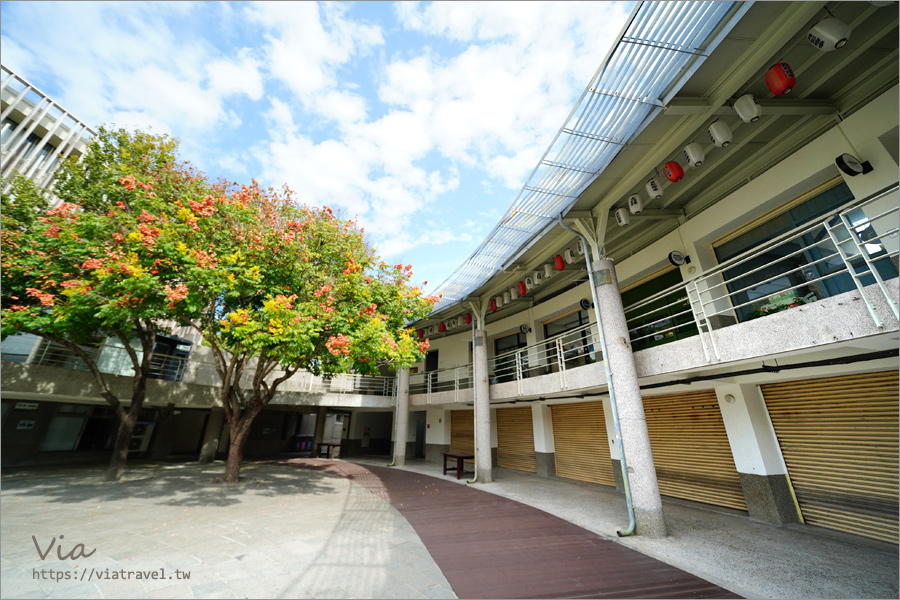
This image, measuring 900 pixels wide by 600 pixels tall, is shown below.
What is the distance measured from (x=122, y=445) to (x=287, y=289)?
8018 mm

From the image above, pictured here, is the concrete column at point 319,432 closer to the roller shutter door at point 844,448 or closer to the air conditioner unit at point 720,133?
the roller shutter door at point 844,448

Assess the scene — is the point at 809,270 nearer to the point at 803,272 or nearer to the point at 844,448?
the point at 803,272

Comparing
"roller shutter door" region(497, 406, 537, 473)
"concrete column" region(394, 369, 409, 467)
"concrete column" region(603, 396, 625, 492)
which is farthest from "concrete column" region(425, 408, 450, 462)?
"concrete column" region(603, 396, 625, 492)

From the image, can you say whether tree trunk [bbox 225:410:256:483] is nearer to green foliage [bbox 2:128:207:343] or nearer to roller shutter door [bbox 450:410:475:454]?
green foliage [bbox 2:128:207:343]

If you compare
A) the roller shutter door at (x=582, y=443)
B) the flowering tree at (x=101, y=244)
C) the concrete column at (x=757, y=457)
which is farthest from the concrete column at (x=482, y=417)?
the flowering tree at (x=101, y=244)

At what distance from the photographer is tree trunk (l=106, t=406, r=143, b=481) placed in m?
10.2

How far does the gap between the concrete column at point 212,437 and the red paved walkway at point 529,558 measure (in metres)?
11.0

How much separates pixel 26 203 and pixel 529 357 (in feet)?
51.5

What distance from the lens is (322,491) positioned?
9891 millimetres

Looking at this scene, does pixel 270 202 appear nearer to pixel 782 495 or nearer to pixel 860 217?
pixel 860 217

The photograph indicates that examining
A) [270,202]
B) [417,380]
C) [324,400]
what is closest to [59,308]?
[270,202]

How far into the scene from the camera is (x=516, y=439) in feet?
47.8

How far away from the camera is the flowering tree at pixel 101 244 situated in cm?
738

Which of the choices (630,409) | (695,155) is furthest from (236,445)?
(695,155)
